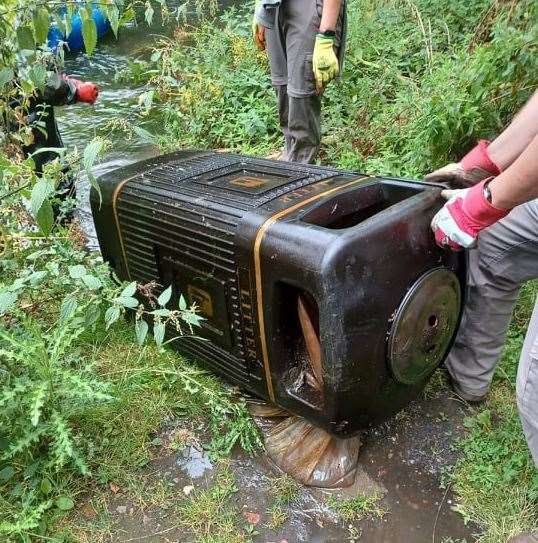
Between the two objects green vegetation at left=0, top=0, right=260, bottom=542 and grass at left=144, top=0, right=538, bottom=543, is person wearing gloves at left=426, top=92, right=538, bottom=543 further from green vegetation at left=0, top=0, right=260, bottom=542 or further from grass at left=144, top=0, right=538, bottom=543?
green vegetation at left=0, top=0, right=260, bottom=542

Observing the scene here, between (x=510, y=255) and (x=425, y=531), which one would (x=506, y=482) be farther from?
(x=510, y=255)

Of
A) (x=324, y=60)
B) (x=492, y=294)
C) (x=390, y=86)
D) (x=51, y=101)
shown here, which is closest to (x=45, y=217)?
(x=492, y=294)

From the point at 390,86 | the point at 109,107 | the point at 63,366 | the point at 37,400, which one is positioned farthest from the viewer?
the point at 109,107

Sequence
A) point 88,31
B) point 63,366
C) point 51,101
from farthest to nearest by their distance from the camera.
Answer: point 51,101 → point 63,366 → point 88,31

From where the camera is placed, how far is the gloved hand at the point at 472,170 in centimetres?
208

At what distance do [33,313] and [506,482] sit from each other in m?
2.04

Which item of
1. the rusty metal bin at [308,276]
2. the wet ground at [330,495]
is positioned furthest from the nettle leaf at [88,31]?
the wet ground at [330,495]

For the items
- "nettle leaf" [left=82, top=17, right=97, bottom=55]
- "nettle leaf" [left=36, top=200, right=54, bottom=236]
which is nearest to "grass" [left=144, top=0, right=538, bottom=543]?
"nettle leaf" [left=36, top=200, right=54, bottom=236]

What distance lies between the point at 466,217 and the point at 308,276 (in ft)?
1.63

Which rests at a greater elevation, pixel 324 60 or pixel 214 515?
pixel 324 60

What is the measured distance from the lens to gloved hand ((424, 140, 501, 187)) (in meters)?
2.08

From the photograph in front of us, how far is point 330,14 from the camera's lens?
121 inches

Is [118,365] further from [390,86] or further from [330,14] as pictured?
[390,86]

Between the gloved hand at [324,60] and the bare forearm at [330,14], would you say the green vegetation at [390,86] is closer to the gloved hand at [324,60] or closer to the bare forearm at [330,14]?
the gloved hand at [324,60]
